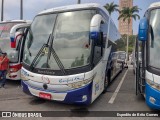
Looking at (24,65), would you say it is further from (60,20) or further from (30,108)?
(60,20)

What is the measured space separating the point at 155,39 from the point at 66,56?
259cm

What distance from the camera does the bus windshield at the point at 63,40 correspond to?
680cm

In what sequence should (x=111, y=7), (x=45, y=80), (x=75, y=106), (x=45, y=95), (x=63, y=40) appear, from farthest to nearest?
(x=111, y=7) → (x=75, y=106) → (x=63, y=40) → (x=45, y=95) → (x=45, y=80)

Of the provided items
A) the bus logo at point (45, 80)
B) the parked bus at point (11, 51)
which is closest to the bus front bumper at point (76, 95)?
the bus logo at point (45, 80)

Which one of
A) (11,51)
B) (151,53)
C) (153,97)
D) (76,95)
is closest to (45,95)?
(76,95)

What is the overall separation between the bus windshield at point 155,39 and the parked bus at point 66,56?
1533 millimetres

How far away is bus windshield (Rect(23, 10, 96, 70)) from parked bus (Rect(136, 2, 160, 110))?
164 centimetres

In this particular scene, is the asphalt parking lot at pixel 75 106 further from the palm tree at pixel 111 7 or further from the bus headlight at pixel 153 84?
the palm tree at pixel 111 7

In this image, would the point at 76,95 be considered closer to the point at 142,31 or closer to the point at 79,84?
the point at 79,84

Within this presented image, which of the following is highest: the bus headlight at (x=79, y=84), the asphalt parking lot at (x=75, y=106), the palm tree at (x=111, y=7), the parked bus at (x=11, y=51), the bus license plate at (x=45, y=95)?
the palm tree at (x=111, y=7)

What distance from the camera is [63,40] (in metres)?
7.10

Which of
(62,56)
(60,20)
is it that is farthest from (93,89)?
(60,20)

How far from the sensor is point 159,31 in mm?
6621

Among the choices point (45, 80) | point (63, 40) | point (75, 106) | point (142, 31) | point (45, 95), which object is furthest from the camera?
point (75, 106)
